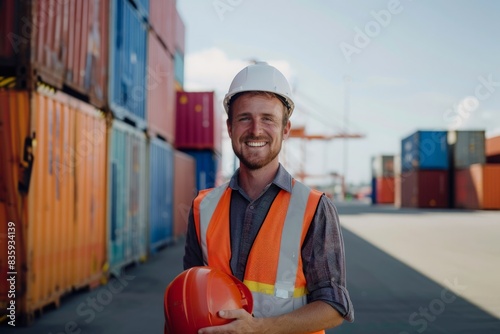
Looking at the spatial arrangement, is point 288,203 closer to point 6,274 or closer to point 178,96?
point 6,274

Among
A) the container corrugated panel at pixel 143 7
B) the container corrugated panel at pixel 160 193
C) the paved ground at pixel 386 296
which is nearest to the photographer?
the paved ground at pixel 386 296

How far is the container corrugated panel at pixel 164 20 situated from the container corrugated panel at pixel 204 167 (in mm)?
3987

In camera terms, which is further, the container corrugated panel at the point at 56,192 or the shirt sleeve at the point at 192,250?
the container corrugated panel at the point at 56,192

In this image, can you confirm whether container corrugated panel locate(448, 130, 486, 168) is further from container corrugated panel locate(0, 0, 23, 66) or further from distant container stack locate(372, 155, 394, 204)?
container corrugated panel locate(0, 0, 23, 66)

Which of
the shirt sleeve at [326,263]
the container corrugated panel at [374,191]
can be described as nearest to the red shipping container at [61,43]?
the shirt sleeve at [326,263]

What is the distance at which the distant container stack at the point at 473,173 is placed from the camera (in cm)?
3062

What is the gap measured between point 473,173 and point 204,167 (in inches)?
930

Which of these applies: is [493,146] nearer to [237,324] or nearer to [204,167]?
[204,167]

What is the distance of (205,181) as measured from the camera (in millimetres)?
16203

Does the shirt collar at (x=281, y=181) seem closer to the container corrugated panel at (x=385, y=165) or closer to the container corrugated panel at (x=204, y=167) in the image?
the container corrugated panel at (x=204, y=167)

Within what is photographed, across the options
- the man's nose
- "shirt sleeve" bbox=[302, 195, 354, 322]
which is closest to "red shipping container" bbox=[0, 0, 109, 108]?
the man's nose

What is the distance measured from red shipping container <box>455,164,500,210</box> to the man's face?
107ft

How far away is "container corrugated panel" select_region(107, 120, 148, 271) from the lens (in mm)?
8039

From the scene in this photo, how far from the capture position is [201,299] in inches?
65.2
